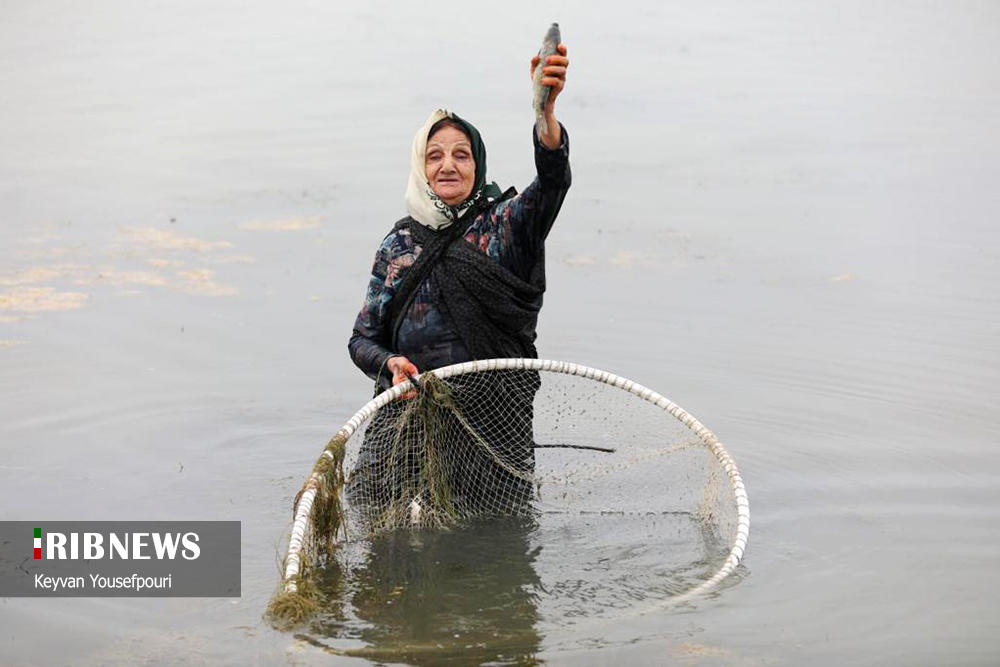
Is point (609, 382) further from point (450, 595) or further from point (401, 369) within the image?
point (450, 595)

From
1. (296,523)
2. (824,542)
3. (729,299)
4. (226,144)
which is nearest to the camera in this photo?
(296,523)

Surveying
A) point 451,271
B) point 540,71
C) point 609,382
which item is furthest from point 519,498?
point 540,71

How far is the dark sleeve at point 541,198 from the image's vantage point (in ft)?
16.8

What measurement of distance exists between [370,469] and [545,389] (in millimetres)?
1521

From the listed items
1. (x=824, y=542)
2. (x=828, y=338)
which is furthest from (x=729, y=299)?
(x=824, y=542)

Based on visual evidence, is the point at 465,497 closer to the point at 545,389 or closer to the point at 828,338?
the point at 545,389

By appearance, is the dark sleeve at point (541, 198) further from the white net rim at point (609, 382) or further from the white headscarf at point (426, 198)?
the white net rim at point (609, 382)

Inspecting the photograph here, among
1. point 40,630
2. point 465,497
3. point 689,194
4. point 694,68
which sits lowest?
point 40,630

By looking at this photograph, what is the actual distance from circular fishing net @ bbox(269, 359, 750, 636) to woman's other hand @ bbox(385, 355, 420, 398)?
0.13 feet

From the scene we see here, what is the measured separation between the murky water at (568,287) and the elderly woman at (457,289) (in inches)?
18.9

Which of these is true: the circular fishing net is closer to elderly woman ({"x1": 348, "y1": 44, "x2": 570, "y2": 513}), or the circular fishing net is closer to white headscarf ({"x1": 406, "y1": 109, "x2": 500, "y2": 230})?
elderly woman ({"x1": 348, "y1": 44, "x2": 570, "y2": 513})

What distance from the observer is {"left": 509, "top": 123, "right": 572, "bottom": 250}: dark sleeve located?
511 centimetres

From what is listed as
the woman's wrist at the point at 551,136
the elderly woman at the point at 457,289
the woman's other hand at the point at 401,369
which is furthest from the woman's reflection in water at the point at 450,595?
the woman's wrist at the point at 551,136

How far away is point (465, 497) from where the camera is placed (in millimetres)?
5852
